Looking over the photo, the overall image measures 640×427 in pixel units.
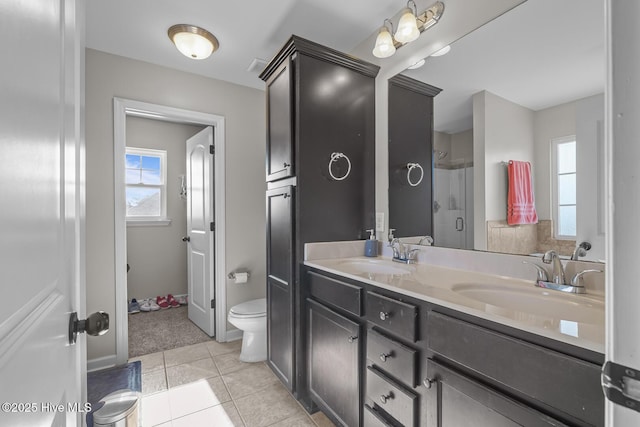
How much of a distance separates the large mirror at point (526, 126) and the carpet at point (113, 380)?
2.28 m

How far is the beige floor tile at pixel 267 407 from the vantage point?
5.38 ft

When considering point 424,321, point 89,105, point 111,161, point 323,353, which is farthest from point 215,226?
point 424,321

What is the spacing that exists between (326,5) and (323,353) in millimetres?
2060

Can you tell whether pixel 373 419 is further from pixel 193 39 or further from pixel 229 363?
pixel 193 39

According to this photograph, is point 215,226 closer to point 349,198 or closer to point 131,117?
point 349,198

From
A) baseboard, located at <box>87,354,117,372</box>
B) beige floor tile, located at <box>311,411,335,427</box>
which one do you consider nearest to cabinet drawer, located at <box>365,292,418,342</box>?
beige floor tile, located at <box>311,411,335,427</box>

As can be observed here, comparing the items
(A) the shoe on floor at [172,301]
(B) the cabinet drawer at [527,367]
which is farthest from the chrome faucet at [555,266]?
(A) the shoe on floor at [172,301]

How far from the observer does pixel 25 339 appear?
36 cm

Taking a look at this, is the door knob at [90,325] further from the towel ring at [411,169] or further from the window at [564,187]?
the towel ring at [411,169]

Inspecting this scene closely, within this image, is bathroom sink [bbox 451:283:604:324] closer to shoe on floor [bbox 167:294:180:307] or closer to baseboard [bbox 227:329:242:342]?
baseboard [bbox 227:329:242:342]

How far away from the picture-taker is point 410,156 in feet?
6.17

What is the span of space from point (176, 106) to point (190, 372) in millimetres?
2177

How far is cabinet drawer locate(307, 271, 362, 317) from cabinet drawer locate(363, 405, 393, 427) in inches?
15.7

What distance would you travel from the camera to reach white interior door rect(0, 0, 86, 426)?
317 millimetres
